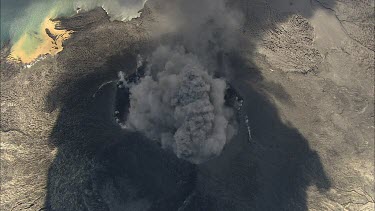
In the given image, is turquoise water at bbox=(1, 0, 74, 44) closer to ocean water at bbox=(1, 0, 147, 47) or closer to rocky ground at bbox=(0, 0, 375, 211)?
ocean water at bbox=(1, 0, 147, 47)

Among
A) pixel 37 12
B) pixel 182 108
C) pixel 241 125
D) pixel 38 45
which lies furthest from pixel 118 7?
pixel 241 125

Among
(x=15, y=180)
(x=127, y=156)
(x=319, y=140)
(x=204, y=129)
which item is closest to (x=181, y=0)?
(x=204, y=129)

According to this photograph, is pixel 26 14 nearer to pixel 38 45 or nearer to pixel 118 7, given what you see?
pixel 38 45

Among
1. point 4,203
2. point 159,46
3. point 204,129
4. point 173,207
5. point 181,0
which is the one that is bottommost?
point 4,203

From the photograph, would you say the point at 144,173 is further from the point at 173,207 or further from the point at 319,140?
the point at 319,140

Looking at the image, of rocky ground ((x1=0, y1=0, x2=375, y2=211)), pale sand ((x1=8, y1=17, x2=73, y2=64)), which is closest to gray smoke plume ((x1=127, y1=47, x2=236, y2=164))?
rocky ground ((x1=0, y1=0, x2=375, y2=211))

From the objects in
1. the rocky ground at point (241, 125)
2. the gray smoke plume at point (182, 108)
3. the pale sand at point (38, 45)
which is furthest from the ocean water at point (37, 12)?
the gray smoke plume at point (182, 108)

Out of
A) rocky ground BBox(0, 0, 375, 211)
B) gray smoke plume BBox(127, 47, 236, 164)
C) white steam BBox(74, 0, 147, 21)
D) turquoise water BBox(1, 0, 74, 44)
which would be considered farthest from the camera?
turquoise water BBox(1, 0, 74, 44)
